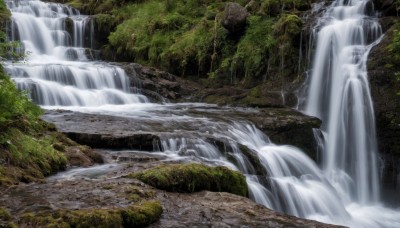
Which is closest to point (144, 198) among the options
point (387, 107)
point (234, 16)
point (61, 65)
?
point (387, 107)

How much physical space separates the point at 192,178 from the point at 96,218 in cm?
203

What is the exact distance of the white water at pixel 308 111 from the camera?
8.46 metres

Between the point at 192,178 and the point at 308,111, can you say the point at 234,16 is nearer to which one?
the point at 308,111

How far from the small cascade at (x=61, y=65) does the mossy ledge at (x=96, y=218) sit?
6417mm

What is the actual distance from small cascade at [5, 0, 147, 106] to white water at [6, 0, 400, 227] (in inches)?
1.6

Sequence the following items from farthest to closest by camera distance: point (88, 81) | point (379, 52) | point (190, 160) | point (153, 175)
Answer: point (88, 81)
point (379, 52)
point (190, 160)
point (153, 175)

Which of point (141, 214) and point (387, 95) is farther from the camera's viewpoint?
point (387, 95)

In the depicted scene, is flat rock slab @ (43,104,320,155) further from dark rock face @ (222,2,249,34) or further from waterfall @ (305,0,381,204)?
Answer: dark rock face @ (222,2,249,34)

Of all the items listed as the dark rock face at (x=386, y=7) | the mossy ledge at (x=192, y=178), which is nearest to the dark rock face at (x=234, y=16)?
the dark rock face at (x=386, y=7)

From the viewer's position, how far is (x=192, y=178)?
5.89 metres

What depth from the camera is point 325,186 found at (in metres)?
9.21

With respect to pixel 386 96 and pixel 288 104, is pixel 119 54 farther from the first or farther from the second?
pixel 386 96

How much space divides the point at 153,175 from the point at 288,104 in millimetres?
9648

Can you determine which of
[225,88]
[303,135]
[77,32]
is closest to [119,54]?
[77,32]
